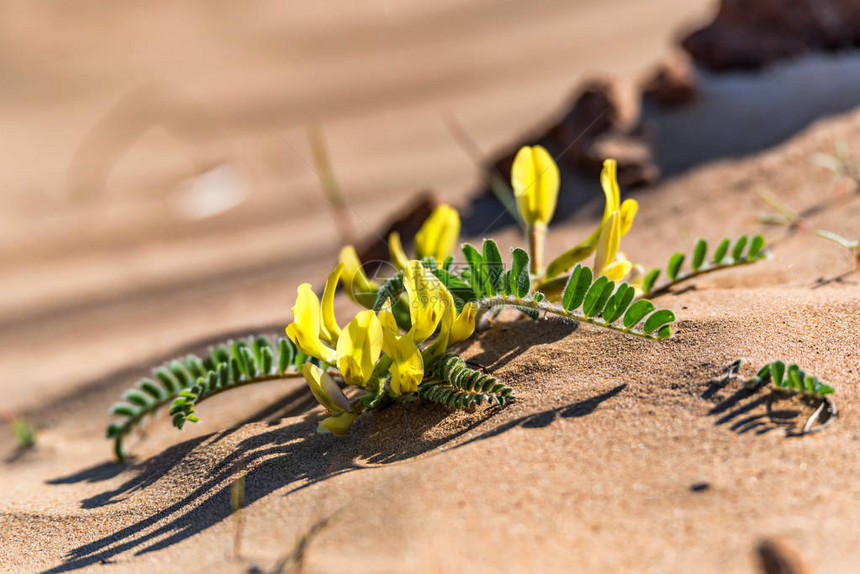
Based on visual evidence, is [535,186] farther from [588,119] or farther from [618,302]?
[588,119]

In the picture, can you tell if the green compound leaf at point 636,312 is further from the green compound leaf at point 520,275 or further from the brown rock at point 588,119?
the brown rock at point 588,119

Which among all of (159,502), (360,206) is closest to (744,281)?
(159,502)

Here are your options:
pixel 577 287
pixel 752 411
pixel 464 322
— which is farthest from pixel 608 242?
pixel 752 411

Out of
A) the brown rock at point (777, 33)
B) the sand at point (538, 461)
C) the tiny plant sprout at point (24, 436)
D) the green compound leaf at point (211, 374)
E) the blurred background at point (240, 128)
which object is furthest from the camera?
the brown rock at point (777, 33)

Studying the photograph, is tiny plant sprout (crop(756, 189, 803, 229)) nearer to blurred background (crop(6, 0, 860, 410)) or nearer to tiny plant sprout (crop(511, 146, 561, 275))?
blurred background (crop(6, 0, 860, 410))

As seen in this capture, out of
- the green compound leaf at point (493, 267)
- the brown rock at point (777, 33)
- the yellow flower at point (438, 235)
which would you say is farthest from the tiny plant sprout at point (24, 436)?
the brown rock at point (777, 33)

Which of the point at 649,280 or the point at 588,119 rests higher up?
the point at 588,119

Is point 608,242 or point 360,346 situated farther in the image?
point 608,242
